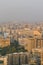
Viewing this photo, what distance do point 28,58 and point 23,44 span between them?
3.65 meters

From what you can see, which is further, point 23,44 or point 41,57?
point 23,44

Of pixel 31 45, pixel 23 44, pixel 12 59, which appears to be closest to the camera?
pixel 12 59

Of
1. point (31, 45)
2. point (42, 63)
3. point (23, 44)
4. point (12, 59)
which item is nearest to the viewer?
point (42, 63)

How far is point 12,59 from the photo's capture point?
816cm

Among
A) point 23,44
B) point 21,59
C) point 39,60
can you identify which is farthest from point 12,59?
point 23,44

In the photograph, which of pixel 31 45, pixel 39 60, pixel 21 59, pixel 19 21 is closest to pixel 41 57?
pixel 39 60

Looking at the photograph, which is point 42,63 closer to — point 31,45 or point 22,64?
point 22,64

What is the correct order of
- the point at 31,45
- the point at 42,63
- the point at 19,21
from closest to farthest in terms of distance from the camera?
the point at 42,63
the point at 31,45
the point at 19,21

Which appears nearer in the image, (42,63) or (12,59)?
(42,63)

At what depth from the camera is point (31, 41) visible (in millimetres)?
11406

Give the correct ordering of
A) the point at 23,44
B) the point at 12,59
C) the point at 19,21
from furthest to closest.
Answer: the point at 19,21
the point at 23,44
the point at 12,59

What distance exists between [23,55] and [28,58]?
225 mm

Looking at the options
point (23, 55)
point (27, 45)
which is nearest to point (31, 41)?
point (27, 45)

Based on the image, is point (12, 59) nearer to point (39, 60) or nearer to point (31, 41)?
point (39, 60)
